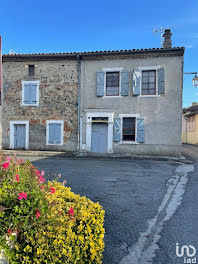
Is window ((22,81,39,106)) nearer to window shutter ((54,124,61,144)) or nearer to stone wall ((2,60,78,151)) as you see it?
stone wall ((2,60,78,151))

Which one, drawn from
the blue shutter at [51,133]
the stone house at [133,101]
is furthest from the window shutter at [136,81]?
the blue shutter at [51,133]

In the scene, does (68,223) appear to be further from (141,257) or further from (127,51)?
(127,51)

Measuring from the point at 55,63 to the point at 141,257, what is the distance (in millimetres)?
12203

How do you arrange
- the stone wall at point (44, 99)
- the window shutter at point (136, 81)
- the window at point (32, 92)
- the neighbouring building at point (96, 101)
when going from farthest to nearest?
the window at point (32, 92) < the stone wall at point (44, 99) < the window shutter at point (136, 81) < the neighbouring building at point (96, 101)

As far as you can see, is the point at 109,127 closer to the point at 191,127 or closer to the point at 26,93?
the point at 26,93

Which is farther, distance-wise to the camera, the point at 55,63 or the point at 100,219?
the point at 55,63

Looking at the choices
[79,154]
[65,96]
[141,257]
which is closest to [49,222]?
[141,257]

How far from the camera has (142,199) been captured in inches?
175

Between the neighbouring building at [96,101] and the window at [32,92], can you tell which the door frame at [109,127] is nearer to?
the neighbouring building at [96,101]

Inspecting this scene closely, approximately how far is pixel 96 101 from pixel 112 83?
1.58 m

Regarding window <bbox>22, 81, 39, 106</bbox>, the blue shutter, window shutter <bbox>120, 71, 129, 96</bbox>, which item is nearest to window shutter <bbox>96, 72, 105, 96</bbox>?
window shutter <bbox>120, 71, 129, 96</bbox>

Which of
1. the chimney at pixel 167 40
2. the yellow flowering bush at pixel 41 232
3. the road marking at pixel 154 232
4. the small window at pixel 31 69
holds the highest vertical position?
the chimney at pixel 167 40

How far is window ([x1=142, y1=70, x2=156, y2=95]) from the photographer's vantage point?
11250 mm

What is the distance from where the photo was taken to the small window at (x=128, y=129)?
11.5 m
